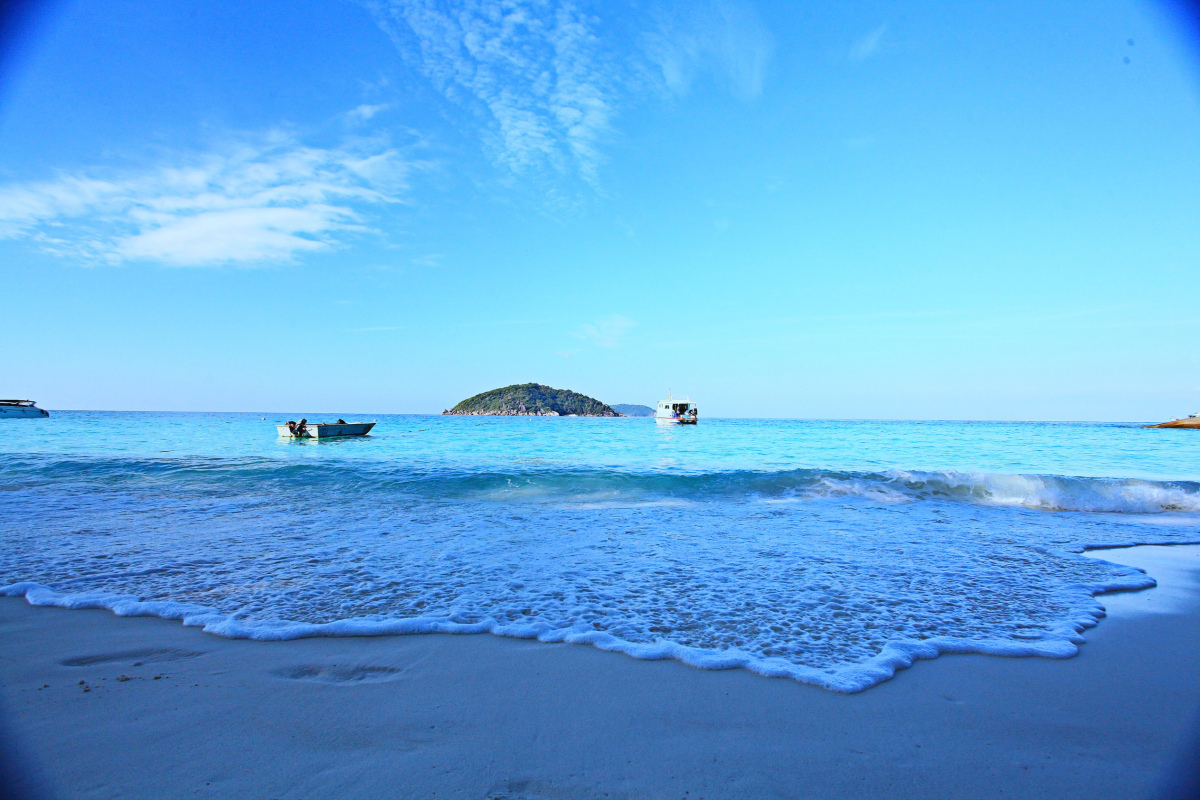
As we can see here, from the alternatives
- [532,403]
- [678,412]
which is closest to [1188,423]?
[678,412]

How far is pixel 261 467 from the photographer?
1748 cm

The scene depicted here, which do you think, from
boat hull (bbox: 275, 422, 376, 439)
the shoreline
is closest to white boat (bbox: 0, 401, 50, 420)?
boat hull (bbox: 275, 422, 376, 439)

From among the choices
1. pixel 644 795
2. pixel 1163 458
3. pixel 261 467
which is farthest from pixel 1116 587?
pixel 1163 458

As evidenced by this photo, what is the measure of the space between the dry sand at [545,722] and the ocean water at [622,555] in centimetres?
37

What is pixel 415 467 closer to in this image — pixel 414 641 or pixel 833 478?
pixel 833 478

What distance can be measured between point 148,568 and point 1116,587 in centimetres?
1125

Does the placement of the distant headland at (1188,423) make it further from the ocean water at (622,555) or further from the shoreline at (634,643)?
the shoreline at (634,643)

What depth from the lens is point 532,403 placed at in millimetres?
152125

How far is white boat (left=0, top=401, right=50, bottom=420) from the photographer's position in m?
55.8

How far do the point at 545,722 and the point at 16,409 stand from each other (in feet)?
266

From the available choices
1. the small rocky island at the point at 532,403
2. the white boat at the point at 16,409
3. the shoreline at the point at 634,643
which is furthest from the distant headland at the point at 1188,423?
the white boat at the point at 16,409

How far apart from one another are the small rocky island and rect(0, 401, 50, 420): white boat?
99.7 m

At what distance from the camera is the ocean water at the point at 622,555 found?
4734 mm

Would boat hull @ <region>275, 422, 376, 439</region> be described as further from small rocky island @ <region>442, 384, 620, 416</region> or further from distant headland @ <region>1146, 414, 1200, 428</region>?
small rocky island @ <region>442, 384, 620, 416</region>
